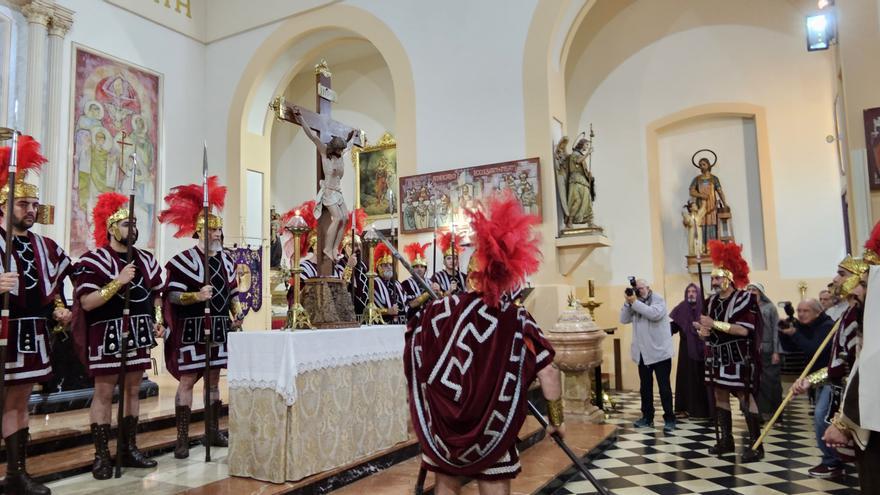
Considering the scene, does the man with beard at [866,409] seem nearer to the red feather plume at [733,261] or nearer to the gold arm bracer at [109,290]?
the red feather plume at [733,261]

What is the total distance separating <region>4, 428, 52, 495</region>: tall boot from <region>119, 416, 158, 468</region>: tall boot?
654mm

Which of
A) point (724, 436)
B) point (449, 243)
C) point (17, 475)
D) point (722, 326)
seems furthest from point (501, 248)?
point (449, 243)

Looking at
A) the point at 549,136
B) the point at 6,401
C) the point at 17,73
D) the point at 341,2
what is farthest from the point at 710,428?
the point at 17,73

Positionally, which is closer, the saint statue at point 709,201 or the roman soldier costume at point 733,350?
the roman soldier costume at point 733,350

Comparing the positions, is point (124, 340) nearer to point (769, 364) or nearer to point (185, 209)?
point (185, 209)

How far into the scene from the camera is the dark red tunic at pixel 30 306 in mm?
3707

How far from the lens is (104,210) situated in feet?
15.6

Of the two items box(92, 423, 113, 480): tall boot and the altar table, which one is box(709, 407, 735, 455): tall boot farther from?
box(92, 423, 113, 480): tall boot

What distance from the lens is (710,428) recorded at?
271 inches

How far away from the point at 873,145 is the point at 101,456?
7918mm

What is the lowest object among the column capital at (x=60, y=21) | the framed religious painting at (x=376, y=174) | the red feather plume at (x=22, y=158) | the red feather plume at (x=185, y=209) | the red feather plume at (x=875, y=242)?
the red feather plume at (x=875, y=242)

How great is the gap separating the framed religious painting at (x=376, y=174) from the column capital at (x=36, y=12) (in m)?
5.62

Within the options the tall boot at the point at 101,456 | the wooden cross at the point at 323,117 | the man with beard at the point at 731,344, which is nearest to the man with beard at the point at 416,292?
the wooden cross at the point at 323,117

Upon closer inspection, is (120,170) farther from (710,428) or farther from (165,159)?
(710,428)
